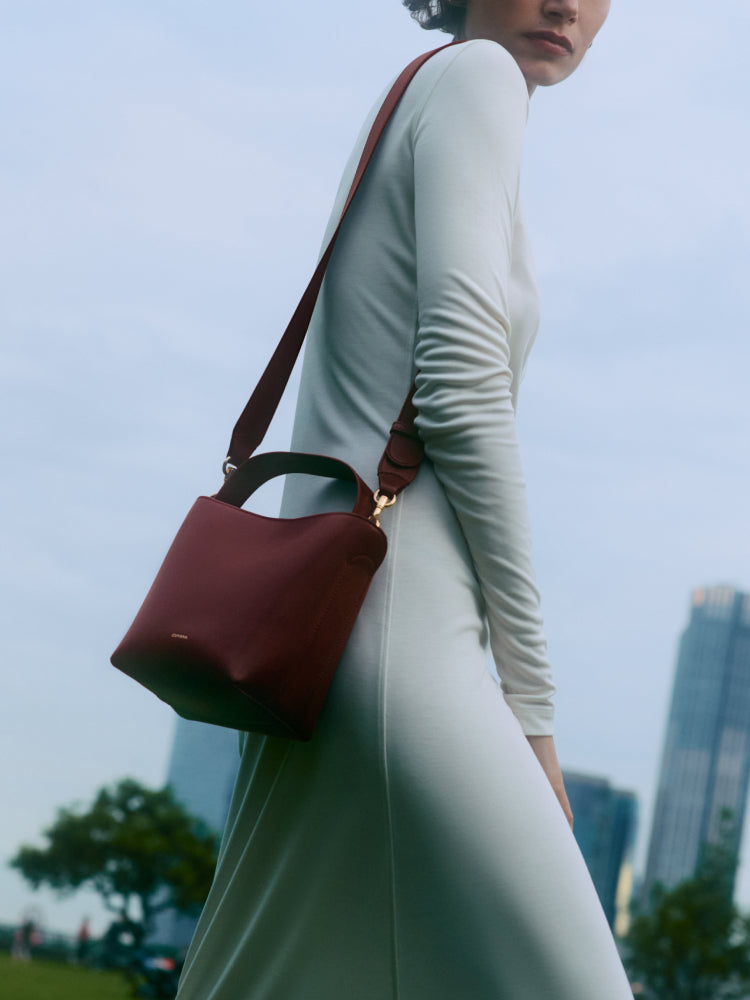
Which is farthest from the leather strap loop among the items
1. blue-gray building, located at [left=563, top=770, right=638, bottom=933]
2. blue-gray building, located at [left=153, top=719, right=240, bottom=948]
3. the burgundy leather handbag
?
blue-gray building, located at [left=153, top=719, right=240, bottom=948]

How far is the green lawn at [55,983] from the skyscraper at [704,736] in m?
71.4

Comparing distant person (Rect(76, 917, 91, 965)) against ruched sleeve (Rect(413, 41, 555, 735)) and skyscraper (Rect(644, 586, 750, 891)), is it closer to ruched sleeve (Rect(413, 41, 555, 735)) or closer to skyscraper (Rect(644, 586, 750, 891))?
ruched sleeve (Rect(413, 41, 555, 735))

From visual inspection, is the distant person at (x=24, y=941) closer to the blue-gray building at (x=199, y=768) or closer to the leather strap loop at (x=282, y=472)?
the leather strap loop at (x=282, y=472)

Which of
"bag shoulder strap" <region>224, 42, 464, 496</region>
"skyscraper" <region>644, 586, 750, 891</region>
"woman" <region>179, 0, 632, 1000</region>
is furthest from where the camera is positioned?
"skyscraper" <region>644, 586, 750, 891</region>

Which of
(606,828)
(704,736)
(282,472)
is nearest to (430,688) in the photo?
(282,472)

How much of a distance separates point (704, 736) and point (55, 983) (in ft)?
296

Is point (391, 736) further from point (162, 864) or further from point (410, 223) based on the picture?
point (162, 864)

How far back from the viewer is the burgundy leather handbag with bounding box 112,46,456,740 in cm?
131

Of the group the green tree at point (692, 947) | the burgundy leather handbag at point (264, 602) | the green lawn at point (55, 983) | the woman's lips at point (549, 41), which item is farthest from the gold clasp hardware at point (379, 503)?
the green tree at point (692, 947)

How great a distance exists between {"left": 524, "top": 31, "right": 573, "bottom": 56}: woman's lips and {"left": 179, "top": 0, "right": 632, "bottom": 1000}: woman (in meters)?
0.20

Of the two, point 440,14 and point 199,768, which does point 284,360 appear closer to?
point 440,14

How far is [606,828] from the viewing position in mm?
102500

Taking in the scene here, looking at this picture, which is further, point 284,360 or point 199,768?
point 199,768

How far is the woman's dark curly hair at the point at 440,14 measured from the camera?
1.81 m
